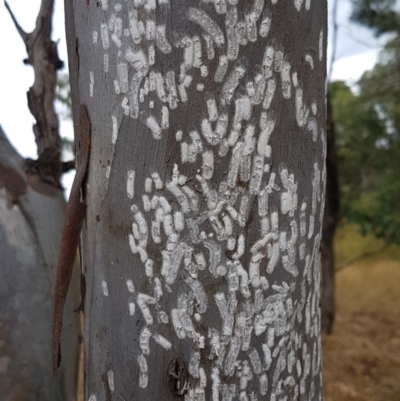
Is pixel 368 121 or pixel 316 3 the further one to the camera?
pixel 368 121

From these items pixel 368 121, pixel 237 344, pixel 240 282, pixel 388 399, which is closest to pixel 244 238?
pixel 240 282

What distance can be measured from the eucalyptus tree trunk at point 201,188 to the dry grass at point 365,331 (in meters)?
3.39

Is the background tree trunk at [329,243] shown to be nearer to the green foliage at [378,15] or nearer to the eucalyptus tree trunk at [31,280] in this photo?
the green foliage at [378,15]

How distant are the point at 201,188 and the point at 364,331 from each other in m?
5.49

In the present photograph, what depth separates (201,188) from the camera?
0.96m

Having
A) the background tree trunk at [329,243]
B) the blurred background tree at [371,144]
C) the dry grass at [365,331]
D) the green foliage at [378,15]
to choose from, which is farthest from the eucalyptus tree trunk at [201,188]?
the green foliage at [378,15]

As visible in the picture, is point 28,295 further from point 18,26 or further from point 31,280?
point 18,26

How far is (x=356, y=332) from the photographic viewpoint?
589cm

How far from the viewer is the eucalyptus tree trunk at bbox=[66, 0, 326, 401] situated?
3.14ft

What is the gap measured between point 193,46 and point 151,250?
0.37 m

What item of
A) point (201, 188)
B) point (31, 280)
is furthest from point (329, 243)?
point (201, 188)

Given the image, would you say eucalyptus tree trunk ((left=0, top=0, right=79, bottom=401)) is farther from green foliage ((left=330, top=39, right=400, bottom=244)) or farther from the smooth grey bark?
green foliage ((left=330, top=39, right=400, bottom=244))

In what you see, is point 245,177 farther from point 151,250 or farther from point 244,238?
point 151,250

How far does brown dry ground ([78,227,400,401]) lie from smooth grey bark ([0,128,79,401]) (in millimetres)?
2166
